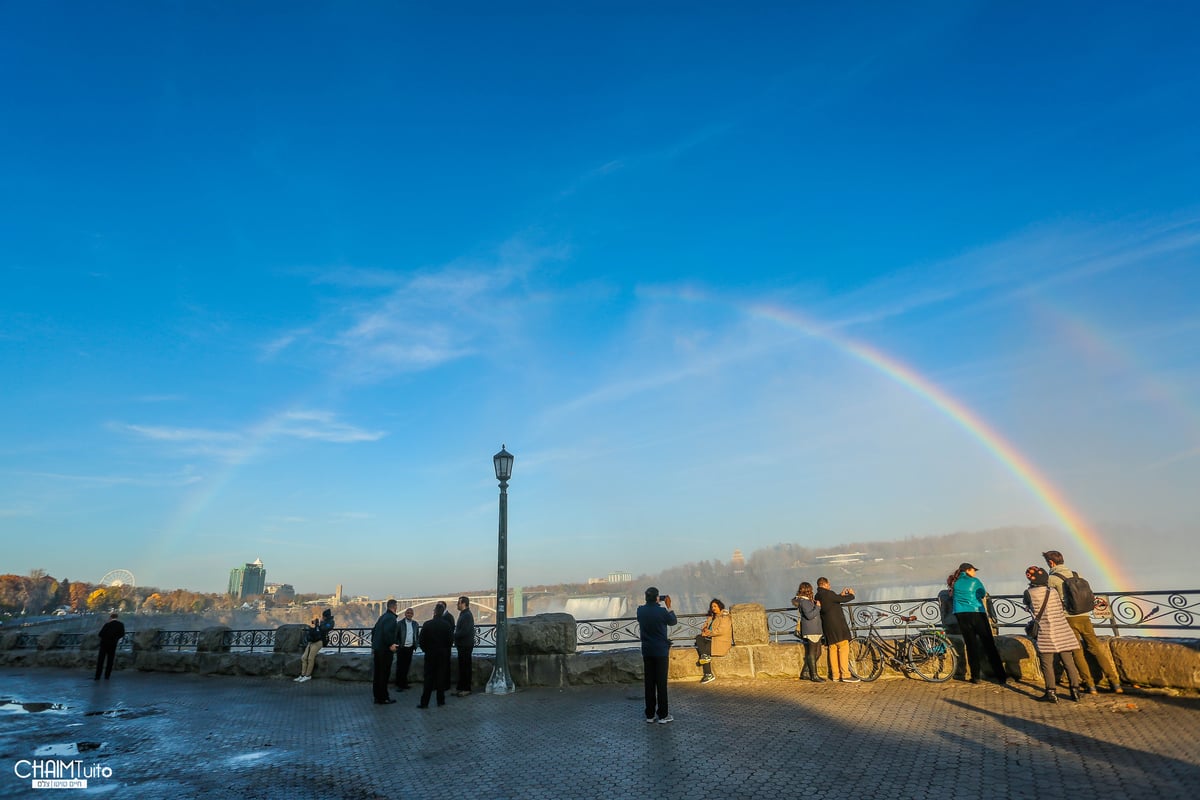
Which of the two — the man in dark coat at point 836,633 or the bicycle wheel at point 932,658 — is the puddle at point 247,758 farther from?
the bicycle wheel at point 932,658

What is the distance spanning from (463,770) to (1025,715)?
278 inches

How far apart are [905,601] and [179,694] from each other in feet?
49.9

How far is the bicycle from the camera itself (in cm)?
1059

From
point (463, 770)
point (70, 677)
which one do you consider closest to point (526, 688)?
point (463, 770)

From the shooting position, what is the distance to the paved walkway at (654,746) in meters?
5.84

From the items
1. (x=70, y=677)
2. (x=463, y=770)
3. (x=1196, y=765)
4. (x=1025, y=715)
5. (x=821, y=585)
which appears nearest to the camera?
(x=1196, y=765)

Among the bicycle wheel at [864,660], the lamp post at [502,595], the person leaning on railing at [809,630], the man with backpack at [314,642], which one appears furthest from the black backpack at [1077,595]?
the man with backpack at [314,642]

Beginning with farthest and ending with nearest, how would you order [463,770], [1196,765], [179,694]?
1. [179,694]
2. [463,770]
3. [1196,765]

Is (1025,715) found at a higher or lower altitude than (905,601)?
lower

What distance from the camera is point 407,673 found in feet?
43.5

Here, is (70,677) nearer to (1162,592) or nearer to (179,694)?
(179,694)

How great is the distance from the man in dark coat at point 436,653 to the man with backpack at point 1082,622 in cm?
971

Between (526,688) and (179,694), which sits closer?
(526,688)

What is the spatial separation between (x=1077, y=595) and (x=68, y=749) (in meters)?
13.9
